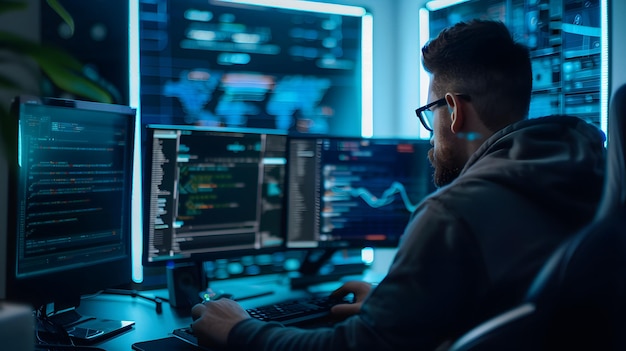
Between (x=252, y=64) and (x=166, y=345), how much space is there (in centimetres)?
117

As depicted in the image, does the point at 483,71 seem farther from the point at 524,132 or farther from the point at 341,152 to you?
the point at 341,152

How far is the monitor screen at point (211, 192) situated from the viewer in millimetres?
1566

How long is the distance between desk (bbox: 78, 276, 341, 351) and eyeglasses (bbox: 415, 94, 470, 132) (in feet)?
2.17

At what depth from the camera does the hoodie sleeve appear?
854 mm

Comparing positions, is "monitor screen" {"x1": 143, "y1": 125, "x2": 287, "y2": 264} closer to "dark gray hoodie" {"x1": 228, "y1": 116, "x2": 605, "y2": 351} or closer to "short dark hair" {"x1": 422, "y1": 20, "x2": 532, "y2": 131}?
"short dark hair" {"x1": 422, "y1": 20, "x2": 532, "y2": 131}

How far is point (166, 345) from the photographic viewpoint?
3.90 feet

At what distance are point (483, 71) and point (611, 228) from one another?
672mm

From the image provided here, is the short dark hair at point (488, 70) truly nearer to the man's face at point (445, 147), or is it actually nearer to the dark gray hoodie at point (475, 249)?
the man's face at point (445, 147)

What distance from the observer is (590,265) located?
23.6 inches

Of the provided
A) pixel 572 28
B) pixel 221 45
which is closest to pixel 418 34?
pixel 572 28

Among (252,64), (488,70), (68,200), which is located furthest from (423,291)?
(252,64)

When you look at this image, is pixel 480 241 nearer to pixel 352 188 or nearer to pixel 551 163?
pixel 551 163

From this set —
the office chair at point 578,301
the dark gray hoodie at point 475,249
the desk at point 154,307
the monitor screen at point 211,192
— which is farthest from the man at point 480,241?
the monitor screen at point 211,192

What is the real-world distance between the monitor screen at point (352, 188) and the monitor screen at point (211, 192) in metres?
0.07
